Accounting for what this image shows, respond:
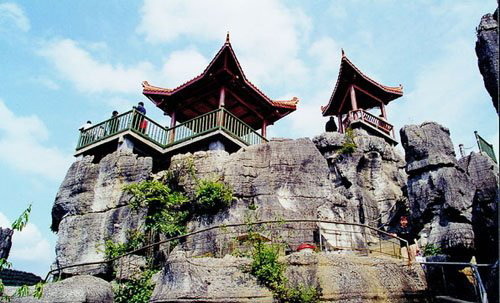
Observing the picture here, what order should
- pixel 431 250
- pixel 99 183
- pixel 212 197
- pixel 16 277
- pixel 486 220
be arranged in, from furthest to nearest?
pixel 16 277 → pixel 99 183 → pixel 212 197 → pixel 431 250 → pixel 486 220

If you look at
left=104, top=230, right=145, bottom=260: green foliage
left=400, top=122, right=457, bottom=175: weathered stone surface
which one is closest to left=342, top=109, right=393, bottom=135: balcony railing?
left=400, top=122, right=457, bottom=175: weathered stone surface

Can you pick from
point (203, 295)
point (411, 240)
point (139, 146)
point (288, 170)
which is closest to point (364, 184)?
point (411, 240)

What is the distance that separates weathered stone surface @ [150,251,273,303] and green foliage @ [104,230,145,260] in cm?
463

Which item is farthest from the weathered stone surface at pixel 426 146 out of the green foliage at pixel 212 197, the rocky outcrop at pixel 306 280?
the green foliage at pixel 212 197

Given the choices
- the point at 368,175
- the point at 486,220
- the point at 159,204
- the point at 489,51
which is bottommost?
the point at 486,220

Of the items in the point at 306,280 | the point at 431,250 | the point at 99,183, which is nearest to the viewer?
the point at 306,280

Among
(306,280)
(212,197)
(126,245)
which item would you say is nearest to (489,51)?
(306,280)

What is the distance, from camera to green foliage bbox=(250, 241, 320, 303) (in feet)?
28.2

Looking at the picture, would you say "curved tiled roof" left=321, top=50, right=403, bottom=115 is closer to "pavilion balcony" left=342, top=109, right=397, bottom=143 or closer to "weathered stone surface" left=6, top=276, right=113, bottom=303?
"pavilion balcony" left=342, top=109, right=397, bottom=143

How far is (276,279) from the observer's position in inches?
356

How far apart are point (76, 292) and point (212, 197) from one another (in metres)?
4.92

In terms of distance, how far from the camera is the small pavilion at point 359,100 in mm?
23031

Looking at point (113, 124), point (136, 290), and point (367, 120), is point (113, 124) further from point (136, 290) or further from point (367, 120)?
point (367, 120)

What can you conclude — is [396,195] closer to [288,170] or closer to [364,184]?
[364,184]
